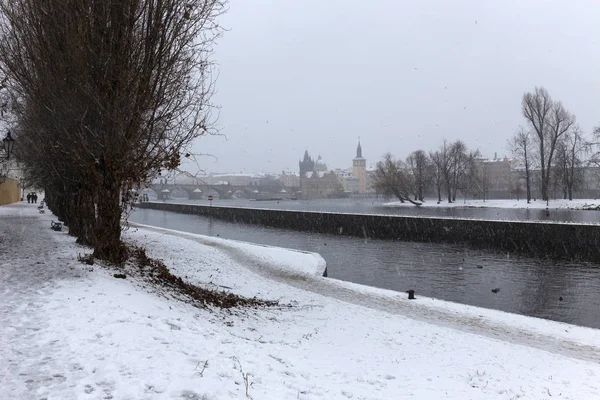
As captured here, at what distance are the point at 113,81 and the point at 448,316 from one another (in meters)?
9.06

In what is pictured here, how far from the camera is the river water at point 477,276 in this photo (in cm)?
1438

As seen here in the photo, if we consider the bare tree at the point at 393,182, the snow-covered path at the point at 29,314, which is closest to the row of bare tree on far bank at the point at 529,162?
the bare tree at the point at 393,182

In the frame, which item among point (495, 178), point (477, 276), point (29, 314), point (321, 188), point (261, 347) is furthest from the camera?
point (321, 188)

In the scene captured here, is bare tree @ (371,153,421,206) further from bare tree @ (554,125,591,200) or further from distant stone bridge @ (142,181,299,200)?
distant stone bridge @ (142,181,299,200)

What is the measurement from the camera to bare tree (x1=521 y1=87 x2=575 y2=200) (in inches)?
2707

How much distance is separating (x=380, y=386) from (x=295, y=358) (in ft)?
4.09

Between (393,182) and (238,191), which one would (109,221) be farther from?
(238,191)

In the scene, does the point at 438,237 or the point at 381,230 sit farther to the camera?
the point at 381,230

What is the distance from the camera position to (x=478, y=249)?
1066 inches

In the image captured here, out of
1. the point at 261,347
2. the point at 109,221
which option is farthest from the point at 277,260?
the point at 261,347

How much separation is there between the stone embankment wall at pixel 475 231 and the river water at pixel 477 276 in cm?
133

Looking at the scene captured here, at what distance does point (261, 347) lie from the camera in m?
6.75

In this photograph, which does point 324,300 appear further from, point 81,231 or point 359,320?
point 81,231

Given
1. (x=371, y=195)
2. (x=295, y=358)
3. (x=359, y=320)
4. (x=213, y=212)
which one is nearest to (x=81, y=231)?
(x=359, y=320)
